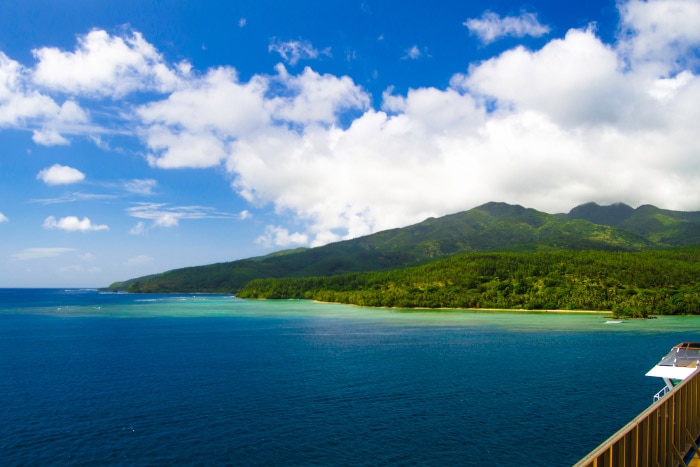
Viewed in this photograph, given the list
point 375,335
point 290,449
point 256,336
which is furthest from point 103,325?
point 290,449

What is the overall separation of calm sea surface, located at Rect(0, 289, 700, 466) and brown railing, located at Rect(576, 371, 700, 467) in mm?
12717

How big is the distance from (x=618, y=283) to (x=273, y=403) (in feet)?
531

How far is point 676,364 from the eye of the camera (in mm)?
31172

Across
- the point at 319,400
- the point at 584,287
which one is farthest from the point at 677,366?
the point at 584,287

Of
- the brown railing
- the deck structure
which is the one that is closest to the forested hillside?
the deck structure

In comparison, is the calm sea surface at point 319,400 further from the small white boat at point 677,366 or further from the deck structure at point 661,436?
the deck structure at point 661,436

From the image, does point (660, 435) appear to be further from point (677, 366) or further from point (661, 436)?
point (677, 366)

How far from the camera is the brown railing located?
9.64 meters

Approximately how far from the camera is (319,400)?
1539 inches

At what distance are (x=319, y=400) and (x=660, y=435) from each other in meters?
29.9

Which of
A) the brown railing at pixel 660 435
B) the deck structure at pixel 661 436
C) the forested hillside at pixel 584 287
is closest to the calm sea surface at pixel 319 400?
the deck structure at pixel 661 436

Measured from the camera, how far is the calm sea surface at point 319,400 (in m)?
27.8

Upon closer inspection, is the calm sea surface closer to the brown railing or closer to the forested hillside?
the brown railing

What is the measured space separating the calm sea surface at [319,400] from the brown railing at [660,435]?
1272cm
